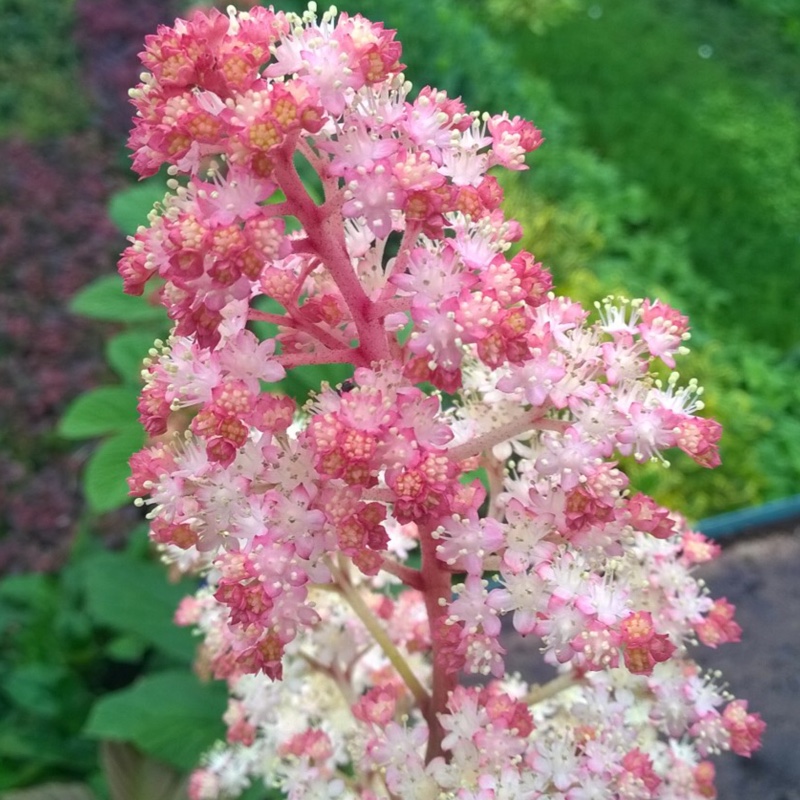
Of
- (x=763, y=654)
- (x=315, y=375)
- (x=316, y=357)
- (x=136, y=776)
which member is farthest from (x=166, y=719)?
(x=763, y=654)

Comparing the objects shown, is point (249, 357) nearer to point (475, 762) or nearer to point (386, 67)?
point (386, 67)

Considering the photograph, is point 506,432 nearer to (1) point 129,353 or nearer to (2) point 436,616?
(2) point 436,616

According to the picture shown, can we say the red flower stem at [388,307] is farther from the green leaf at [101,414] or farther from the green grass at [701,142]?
the green grass at [701,142]

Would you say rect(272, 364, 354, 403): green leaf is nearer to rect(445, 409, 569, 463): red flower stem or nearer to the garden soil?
rect(445, 409, 569, 463): red flower stem

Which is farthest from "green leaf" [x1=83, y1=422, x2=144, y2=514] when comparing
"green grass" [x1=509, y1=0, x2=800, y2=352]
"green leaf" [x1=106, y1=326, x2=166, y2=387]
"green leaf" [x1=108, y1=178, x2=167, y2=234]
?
"green grass" [x1=509, y1=0, x2=800, y2=352]

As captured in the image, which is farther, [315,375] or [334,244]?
[315,375]

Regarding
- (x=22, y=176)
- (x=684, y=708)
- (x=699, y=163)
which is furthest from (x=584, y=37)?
(x=684, y=708)
